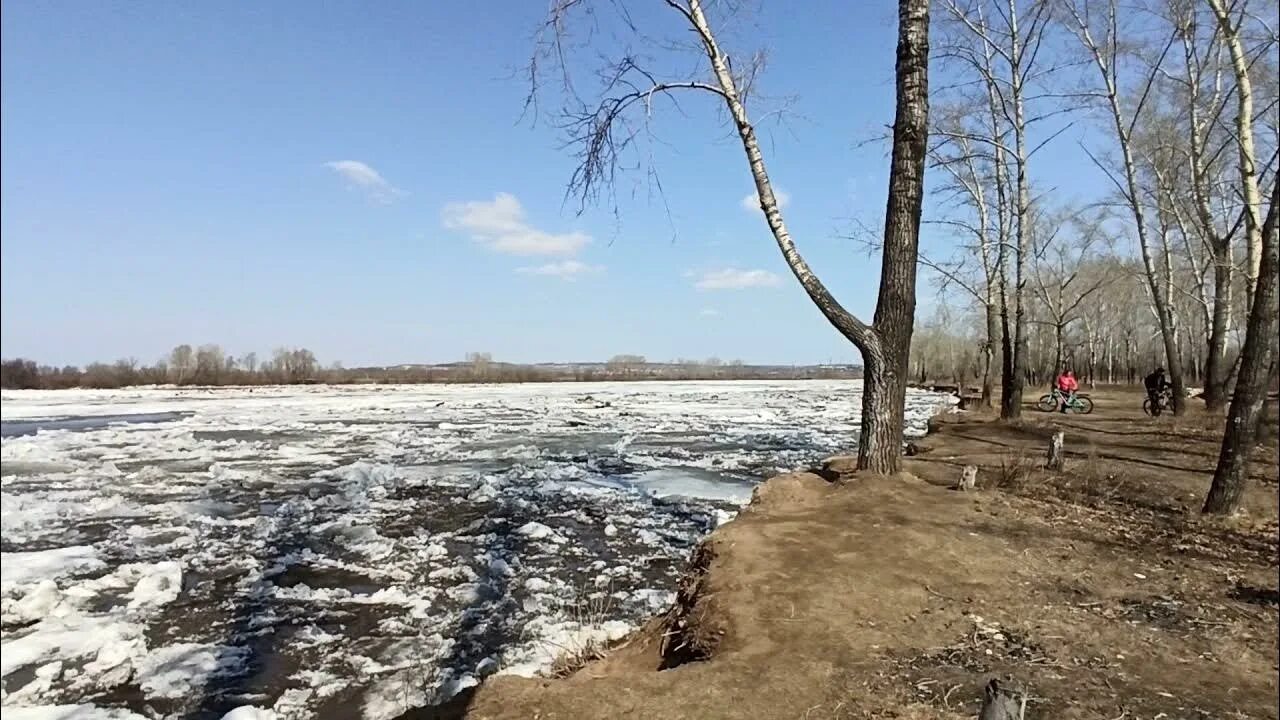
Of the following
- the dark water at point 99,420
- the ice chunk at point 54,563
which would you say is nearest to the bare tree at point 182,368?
the dark water at point 99,420

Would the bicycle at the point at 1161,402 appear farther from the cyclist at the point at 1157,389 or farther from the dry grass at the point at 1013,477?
the dry grass at the point at 1013,477

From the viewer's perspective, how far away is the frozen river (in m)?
5.47

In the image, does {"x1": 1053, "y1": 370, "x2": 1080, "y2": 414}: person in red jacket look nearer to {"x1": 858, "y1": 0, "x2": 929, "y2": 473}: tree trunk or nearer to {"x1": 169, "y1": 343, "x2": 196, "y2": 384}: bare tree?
{"x1": 858, "y1": 0, "x2": 929, "y2": 473}: tree trunk

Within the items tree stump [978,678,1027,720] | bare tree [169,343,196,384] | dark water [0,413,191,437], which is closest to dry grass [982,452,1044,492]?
tree stump [978,678,1027,720]

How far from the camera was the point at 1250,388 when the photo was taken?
7016 mm

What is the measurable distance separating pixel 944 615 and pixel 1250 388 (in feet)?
16.2

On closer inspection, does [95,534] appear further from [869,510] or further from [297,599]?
[869,510]

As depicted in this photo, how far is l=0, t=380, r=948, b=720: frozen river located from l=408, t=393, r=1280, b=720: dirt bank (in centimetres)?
147

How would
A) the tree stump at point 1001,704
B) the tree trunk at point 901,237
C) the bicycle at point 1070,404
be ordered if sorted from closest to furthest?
the tree stump at point 1001,704, the tree trunk at point 901,237, the bicycle at point 1070,404

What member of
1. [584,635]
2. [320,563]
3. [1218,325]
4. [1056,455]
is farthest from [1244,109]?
[320,563]

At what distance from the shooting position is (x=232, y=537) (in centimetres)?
969

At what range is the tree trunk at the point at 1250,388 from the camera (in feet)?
22.5

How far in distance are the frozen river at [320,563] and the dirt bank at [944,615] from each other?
4.83 ft

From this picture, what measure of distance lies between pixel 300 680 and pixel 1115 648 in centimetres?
566
